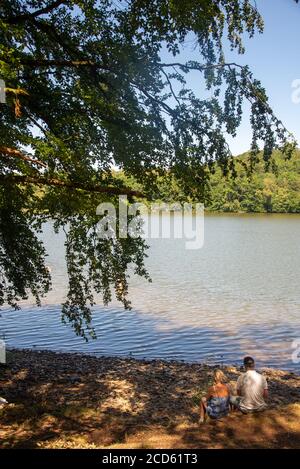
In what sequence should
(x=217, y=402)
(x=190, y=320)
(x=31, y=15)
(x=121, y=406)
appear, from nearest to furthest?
(x=31, y=15), (x=217, y=402), (x=121, y=406), (x=190, y=320)

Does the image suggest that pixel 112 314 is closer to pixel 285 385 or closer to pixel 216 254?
pixel 285 385

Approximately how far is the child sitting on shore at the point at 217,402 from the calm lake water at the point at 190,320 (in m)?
6.25

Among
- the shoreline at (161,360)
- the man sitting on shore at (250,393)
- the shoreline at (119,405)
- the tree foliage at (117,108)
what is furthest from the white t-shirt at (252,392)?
the shoreline at (161,360)

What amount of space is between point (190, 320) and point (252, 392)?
61.8 ft

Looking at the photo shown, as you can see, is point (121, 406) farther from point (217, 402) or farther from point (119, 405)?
point (217, 402)

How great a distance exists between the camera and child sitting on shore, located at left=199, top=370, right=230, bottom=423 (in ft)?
39.2

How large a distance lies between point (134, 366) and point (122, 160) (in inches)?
473

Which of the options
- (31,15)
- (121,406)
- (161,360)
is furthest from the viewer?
→ (161,360)

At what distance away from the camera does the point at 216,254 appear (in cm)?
6912

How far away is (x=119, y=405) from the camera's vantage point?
51.8 ft

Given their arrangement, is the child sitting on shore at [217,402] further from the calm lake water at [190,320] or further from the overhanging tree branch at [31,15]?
the overhanging tree branch at [31,15]

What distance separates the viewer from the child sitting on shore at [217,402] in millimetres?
11945

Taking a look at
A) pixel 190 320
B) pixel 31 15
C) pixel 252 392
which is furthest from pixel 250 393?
pixel 190 320

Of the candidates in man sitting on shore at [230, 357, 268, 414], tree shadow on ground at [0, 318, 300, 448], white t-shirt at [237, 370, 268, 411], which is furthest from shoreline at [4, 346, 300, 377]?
white t-shirt at [237, 370, 268, 411]
